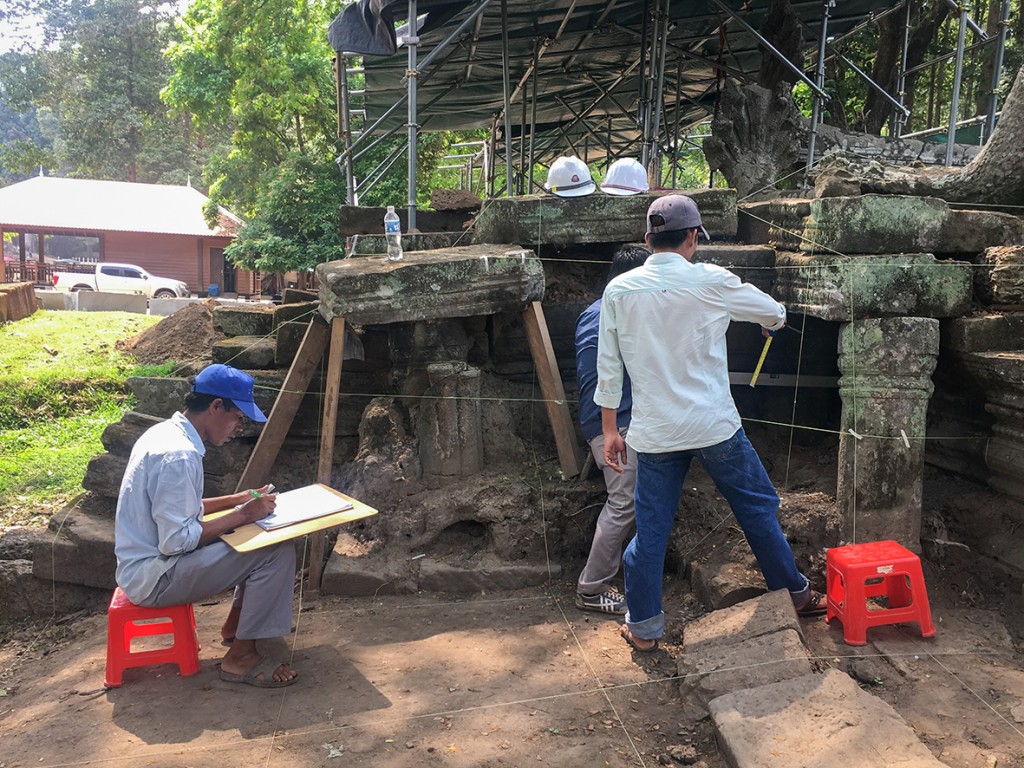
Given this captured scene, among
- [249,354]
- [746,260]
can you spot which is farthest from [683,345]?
[249,354]

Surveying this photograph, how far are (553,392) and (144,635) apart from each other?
234 centimetres

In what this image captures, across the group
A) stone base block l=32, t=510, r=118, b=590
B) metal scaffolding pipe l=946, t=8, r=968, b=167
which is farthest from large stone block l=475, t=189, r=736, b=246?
metal scaffolding pipe l=946, t=8, r=968, b=167

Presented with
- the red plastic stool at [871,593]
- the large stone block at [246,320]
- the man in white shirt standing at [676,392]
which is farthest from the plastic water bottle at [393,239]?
the red plastic stool at [871,593]

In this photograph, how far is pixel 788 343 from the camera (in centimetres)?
457

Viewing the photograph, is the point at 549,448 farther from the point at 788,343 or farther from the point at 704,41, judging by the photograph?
the point at 704,41

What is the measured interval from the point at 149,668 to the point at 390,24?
16.1ft

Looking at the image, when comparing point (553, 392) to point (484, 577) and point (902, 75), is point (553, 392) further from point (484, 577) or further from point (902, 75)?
point (902, 75)

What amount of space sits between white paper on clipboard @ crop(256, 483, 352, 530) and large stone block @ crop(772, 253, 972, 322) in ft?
8.27

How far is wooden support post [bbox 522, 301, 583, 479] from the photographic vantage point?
14.3ft

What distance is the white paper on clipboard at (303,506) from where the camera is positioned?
3.32 meters

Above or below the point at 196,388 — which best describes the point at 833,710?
below

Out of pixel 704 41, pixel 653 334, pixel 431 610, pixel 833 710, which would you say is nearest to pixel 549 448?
pixel 431 610

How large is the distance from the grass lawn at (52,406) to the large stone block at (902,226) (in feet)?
19.1

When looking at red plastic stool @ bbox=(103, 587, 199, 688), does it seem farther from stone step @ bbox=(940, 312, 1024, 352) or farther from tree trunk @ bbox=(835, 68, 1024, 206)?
tree trunk @ bbox=(835, 68, 1024, 206)
